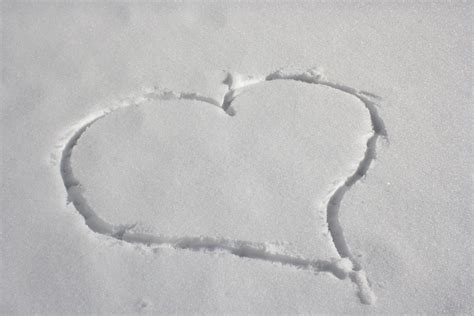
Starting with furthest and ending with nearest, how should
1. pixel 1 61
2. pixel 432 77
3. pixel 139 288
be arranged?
pixel 1 61 → pixel 432 77 → pixel 139 288

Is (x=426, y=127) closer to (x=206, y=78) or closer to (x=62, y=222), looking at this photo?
(x=206, y=78)

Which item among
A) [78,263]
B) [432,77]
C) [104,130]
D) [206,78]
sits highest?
[432,77]

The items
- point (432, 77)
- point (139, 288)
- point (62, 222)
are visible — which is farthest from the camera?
point (432, 77)

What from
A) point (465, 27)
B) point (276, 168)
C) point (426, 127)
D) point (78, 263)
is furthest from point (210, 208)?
point (465, 27)

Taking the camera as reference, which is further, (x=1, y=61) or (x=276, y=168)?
(x=1, y=61)

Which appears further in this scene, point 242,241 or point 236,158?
point 236,158

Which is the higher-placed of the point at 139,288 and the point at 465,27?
the point at 465,27
